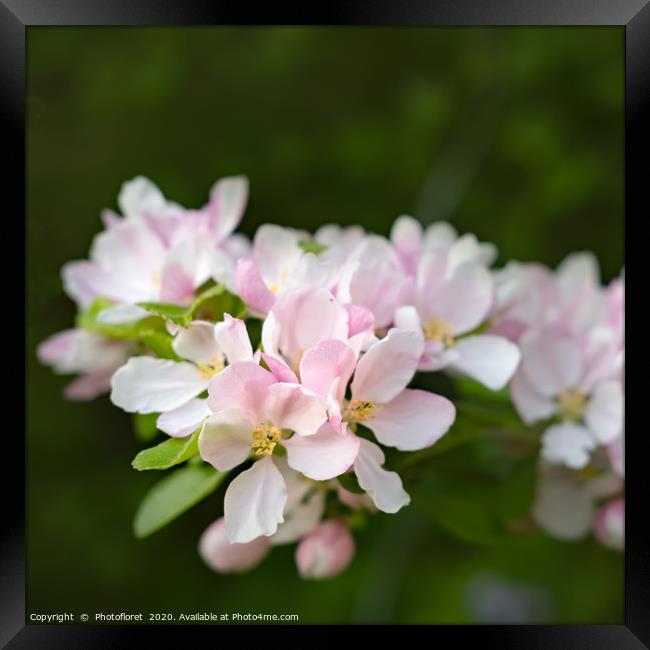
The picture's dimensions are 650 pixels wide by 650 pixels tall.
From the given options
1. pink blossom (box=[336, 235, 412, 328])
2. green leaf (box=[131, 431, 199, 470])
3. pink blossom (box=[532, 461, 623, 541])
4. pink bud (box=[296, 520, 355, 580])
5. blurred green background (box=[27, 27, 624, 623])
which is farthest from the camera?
blurred green background (box=[27, 27, 624, 623])

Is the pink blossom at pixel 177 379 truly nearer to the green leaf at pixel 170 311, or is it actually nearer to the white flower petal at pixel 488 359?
the green leaf at pixel 170 311

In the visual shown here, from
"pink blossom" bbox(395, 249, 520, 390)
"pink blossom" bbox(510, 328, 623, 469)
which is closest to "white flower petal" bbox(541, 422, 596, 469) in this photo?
"pink blossom" bbox(510, 328, 623, 469)

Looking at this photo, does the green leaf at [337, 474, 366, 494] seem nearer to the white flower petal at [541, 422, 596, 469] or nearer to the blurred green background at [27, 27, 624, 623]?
the white flower petal at [541, 422, 596, 469]

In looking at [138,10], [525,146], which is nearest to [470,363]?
[138,10]

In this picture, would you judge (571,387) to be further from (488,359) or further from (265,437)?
(265,437)

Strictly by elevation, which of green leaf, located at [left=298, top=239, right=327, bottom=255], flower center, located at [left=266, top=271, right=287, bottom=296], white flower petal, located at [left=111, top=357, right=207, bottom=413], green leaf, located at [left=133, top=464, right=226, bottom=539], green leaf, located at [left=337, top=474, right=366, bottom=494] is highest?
green leaf, located at [left=298, top=239, right=327, bottom=255]

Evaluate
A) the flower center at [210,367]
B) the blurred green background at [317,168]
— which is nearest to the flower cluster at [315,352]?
the flower center at [210,367]

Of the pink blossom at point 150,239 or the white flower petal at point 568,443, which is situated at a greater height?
the pink blossom at point 150,239

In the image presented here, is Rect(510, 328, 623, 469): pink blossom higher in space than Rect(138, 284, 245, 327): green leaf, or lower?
lower
